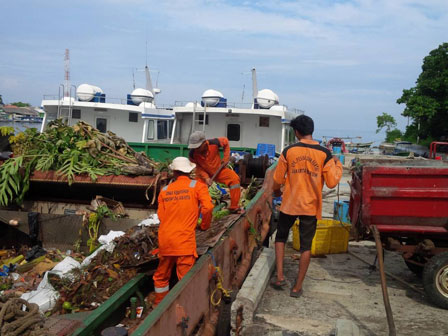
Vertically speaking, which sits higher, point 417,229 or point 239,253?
point 417,229

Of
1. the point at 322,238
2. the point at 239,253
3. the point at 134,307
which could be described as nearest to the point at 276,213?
the point at 322,238

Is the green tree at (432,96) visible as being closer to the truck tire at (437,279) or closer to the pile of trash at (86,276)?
the truck tire at (437,279)

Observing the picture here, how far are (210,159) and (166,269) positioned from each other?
7.97 ft

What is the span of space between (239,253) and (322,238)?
5.17ft

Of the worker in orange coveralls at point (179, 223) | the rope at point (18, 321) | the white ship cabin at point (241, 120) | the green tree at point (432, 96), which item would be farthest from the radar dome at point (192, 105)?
the green tree at point (432, 96)

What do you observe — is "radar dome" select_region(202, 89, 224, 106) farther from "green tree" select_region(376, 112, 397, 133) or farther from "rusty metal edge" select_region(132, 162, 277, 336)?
"green tree" select_region(376, 112, 397, 133)

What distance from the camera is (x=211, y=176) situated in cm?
591

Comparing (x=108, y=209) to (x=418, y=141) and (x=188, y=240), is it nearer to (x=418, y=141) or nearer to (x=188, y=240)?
(x=188, y=240)

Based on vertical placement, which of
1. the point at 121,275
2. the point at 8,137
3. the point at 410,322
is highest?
the point at 8,137

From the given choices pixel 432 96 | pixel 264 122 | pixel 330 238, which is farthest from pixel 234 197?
pixel 432 96

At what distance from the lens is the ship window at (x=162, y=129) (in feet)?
39.8

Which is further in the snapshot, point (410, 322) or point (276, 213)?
point (276, 213)

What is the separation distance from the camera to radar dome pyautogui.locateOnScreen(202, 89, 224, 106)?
11453 mm

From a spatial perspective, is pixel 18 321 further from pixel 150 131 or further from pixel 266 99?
pixel 266 99
